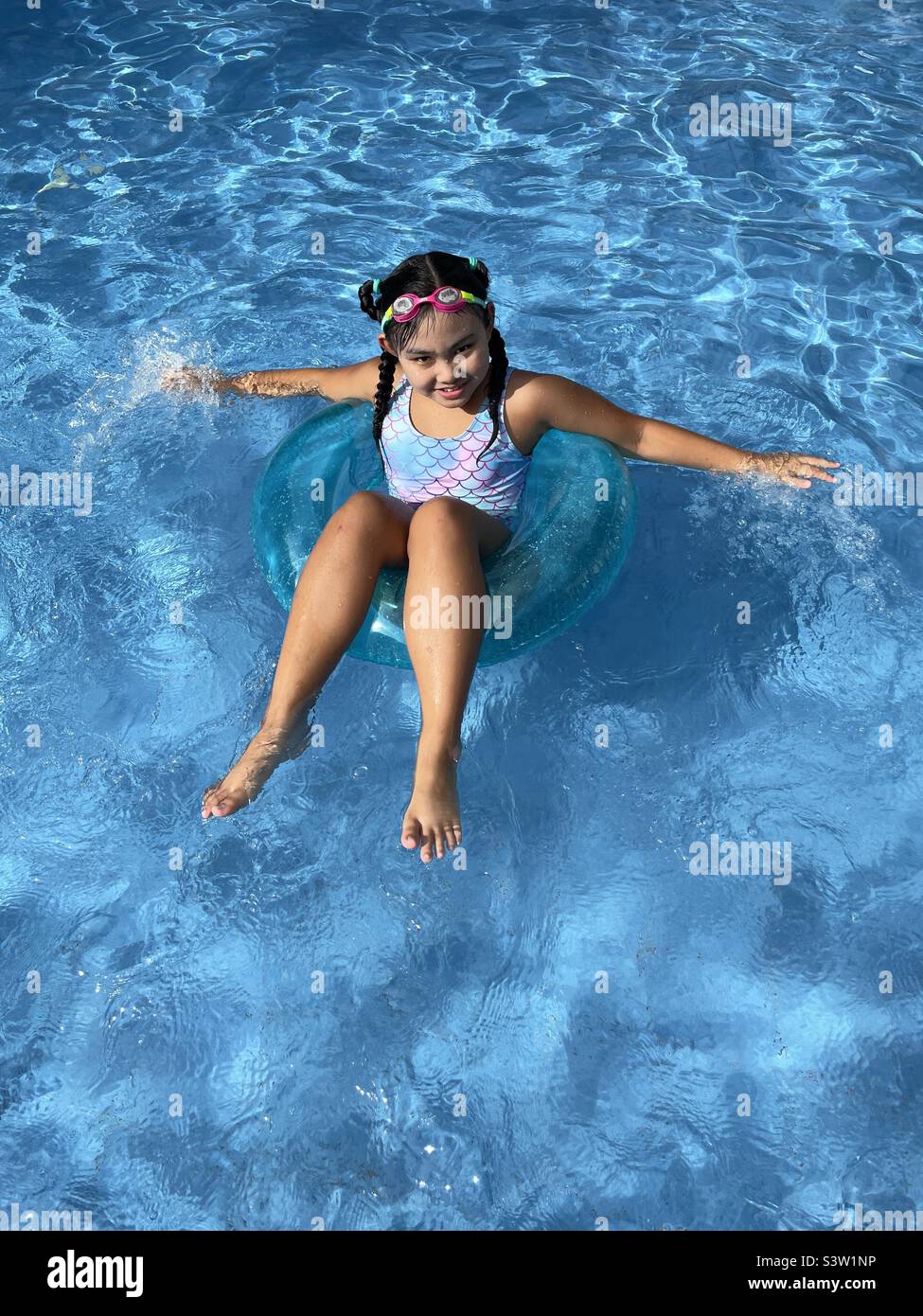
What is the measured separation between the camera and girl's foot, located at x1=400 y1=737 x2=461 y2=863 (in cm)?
317

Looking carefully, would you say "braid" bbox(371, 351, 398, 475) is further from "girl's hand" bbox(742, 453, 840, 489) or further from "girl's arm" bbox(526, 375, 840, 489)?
"girl's hand" bbox(742, 453, 840, 489)

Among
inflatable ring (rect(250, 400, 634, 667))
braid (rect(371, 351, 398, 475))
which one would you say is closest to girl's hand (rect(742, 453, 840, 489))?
inflatable ring (rect(250, 400, 634, 667))

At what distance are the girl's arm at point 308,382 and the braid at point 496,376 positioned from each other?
0.47 meters

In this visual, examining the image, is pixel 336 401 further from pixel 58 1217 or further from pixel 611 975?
pixel 58 1217

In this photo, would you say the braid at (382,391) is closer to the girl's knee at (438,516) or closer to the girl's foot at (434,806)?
the girl's knee at (438,516)

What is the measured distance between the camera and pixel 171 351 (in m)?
5.39

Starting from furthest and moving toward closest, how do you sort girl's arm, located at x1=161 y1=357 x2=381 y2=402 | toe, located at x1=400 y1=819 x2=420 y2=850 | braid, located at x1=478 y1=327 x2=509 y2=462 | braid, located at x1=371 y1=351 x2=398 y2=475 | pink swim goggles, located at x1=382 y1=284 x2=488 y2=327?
girl's arm, located at x1=161 y1=357 x2=381 y2=402, braid, located at x1=371 y1=351 x2=398 y2=475, braid, located at x1=478 y1=327 x2=509 y2=462, pink swim goggles, located at x1=382 y1=284 x2=488 y2=327, toe, located at x1=400 y1=819 x2=420 y2=850

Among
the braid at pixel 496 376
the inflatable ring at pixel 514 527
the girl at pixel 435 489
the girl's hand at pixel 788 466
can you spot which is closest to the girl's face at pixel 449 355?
the girl at pixel 435 489

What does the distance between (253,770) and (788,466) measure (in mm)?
1902

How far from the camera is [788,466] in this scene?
146 inches

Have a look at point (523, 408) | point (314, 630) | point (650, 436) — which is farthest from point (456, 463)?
point (314, 630)

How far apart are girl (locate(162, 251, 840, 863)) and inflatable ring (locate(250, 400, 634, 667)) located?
104mm
